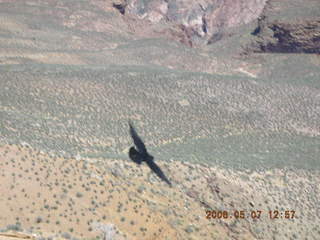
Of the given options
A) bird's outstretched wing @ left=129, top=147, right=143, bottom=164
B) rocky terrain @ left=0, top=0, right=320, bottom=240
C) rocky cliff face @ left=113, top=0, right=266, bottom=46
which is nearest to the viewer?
rocky terrain @ left=0, top=0, right=320, bottom=240

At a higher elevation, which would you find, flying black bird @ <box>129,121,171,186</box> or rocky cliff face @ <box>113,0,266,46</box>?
flying black bird @ <box>129,121,171,186</box>

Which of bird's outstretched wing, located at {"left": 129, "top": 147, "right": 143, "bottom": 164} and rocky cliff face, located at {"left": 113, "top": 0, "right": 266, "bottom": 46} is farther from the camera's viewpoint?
rocky cliff face, located at {"left": 113, "top": 0, "right": 266, "bottom": 46}

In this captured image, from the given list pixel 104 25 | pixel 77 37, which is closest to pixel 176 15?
pixel 104 25

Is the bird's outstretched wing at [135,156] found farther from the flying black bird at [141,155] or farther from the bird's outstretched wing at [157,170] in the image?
the bird's outstretched wing at [157,170]

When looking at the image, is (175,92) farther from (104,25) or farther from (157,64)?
(104,25)

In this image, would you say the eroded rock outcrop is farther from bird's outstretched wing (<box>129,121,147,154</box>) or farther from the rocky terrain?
bird's outstretched wing (<box>129,121,147,154</box>)

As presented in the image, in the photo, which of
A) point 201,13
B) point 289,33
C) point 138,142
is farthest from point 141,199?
point 201,13

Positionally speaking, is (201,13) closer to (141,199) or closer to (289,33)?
(289,33)

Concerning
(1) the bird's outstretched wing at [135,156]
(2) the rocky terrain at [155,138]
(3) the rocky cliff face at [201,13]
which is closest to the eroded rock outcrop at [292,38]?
(2) the rocky terrain at [155,138]

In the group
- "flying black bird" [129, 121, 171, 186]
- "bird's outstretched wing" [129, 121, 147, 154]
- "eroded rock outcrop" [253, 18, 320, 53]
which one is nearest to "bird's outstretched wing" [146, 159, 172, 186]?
"flying black bird" [129, 121, 171, 186]
